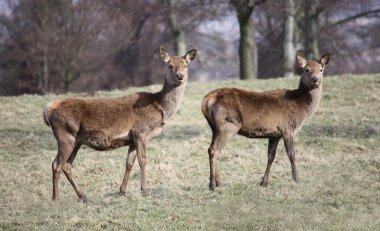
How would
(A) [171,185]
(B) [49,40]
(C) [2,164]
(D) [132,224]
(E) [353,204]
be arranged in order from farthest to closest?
(B) [49,40], (C) [2,164], (A) [171,185], (E) [353,204], (D) [132,224]

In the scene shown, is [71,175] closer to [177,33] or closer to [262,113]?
[262,113]

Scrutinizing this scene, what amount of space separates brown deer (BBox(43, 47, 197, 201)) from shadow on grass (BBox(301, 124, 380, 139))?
6.55 meters

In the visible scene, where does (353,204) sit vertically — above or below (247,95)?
below

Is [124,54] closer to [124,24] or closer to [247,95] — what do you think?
[124,24]

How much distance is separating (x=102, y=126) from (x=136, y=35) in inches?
1530

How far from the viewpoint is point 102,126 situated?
11430mm

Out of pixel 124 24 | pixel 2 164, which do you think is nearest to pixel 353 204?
pixel 2 164

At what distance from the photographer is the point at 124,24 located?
44.4m

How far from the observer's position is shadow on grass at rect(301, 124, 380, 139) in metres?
16.7

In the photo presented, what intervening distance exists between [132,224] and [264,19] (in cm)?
4014

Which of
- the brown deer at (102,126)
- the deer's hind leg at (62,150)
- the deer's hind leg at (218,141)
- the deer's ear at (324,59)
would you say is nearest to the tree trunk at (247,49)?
the deer's ear at (324,59)

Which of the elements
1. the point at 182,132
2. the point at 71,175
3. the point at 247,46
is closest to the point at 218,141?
the point at 71,175

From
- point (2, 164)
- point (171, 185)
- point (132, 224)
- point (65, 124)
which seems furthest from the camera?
Answer: point (2, 164)

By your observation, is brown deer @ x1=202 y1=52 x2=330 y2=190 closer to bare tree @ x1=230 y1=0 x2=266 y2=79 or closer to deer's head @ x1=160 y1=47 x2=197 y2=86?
deer's head @ x1=160 y1=47 x2=197 y2=86
